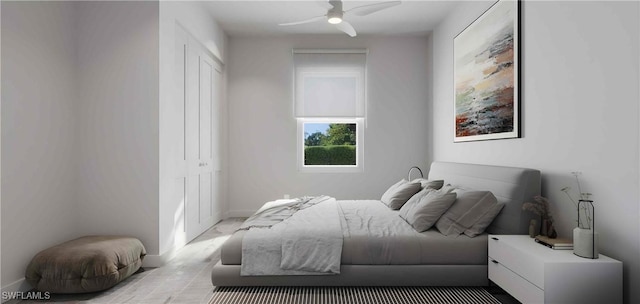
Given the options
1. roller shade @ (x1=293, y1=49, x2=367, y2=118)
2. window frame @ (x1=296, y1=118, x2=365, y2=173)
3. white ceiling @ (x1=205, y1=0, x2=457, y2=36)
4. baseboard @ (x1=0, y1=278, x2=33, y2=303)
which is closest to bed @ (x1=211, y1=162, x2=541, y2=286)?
baseboard @ (x1=0, y1=278, x2=33, y2=303)

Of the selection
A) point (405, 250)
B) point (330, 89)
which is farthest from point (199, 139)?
point (405, 250)

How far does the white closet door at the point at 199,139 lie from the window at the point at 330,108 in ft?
4.21

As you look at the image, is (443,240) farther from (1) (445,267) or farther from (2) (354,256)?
(2) (354,256)

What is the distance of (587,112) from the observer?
213 centimetres

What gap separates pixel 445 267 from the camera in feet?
8.15

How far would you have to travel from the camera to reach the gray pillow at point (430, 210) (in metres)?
2.68

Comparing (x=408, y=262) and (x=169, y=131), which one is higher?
(x=169, y=131)

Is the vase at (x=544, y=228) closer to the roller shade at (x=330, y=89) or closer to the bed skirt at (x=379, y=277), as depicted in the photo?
the bed skirt at (x=379, y=277)

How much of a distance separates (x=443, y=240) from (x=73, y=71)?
11.4 feet

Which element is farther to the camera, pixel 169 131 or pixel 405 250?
pixel 169 131

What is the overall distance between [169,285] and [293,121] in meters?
3.11

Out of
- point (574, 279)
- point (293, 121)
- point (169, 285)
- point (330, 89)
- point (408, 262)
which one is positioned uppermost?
point (330, 89)

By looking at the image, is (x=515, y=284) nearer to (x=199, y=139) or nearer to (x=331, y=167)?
(x=331, y=167)

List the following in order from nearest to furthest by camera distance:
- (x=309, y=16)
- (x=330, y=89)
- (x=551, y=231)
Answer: (x=551, y=231) → (x=309, y=16) → (x=330, y=89)
